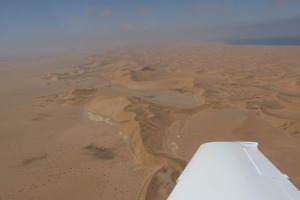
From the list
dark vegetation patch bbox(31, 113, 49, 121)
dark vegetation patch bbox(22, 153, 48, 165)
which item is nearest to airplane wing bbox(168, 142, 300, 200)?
dark vegetation patch bbox(22, 153, 48, 165)

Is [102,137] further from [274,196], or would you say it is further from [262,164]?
[274,196]

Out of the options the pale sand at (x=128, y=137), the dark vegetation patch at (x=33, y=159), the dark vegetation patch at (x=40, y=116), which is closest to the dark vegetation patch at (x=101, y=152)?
the pale sand at (x=128, y=137)

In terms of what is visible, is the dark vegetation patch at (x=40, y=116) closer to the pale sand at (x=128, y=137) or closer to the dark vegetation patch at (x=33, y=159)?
the pale sand at (x=128, y=137)

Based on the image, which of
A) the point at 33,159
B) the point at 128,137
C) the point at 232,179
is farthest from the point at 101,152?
the point at 232,179

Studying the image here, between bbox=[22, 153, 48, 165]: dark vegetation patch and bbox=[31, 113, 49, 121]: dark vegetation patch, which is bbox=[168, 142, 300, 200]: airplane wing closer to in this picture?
bbox=[22, 153, 48, 165]: dark vegetation patch

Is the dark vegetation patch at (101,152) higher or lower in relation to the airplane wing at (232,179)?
lower

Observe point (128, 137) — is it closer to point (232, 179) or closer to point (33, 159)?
point (33, 159)

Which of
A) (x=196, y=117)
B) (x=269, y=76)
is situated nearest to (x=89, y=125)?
(x=196, y=117)
